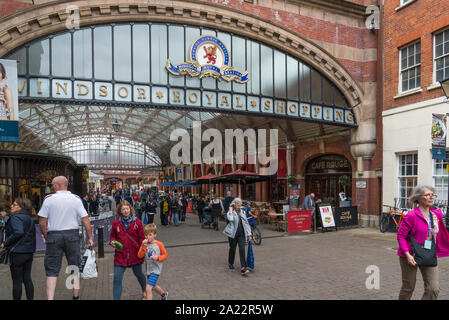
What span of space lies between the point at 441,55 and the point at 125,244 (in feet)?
42.3

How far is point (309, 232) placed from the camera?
13.1 meters

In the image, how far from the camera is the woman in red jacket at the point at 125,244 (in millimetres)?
4715

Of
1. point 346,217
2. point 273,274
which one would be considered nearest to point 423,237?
point 273,274

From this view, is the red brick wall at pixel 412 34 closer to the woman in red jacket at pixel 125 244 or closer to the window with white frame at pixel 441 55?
the window with white frame at pixel 441 55

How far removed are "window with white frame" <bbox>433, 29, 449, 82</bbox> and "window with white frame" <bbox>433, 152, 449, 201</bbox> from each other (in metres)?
3.14

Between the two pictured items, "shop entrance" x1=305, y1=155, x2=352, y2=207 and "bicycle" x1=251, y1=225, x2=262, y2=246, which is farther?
"shop entrance" x1=305, y1=155, x2=352, y2=207

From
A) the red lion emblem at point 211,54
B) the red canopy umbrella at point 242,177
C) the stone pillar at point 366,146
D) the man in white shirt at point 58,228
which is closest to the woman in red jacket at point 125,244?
the man in white shirt at point 58,228

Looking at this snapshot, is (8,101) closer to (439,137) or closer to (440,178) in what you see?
(439,137)

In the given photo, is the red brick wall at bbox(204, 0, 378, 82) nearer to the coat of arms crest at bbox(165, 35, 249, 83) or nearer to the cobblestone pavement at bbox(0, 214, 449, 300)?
the coat of arms crest at bbox(165, 35, 249, 83)

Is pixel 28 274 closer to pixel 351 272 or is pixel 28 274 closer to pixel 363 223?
pixel 351 272

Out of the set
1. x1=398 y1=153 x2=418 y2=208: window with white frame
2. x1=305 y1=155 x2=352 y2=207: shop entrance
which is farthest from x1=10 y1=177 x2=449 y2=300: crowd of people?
x1=305 y1=155 x2=352 y2=207: shop entrance

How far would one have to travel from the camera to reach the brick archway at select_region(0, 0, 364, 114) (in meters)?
9.59

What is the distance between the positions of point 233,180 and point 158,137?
1026 inches

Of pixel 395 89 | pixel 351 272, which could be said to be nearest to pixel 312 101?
pixel 395 89
